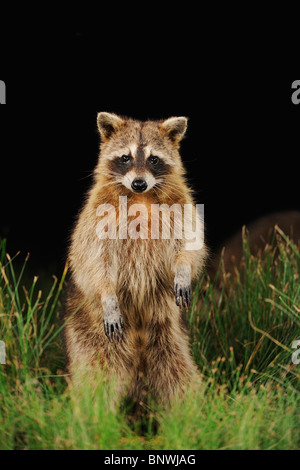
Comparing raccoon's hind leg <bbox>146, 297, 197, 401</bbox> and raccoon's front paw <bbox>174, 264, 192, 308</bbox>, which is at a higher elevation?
raccoon's front paw <bbox>174, 264, 192, 308</bbox>

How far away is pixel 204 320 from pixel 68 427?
Result: 7.00 ft

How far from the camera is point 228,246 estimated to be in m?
7.70

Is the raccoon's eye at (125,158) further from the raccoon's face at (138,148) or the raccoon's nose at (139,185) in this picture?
the raccoon's nose at (139,185)

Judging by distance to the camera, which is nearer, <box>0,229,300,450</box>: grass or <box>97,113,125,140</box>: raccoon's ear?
<box>0,229,300,450</box>: grass

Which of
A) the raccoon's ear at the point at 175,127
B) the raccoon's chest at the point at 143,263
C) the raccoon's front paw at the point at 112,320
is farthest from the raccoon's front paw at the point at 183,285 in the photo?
the raccoon's ear at the point at 175,127

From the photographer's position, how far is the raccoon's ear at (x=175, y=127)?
4613 millimetres

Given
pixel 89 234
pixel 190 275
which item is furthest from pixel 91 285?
pixel 190 275

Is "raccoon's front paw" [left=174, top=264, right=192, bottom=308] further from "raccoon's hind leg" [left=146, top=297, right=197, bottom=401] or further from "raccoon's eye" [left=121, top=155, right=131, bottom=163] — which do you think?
"raccoon's eye" [left=121, top=155, right=131, bottom=163]

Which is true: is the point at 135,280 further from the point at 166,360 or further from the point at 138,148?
the point at 138,148

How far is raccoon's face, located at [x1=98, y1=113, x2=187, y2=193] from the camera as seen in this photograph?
445 cm

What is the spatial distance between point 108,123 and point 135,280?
1.04 m

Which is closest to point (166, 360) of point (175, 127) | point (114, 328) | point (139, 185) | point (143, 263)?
point (114, 328)

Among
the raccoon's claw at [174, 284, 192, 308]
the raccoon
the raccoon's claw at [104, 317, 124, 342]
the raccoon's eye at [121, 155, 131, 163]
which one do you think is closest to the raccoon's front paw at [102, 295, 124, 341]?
the raccoon's claw at [104, 317, 124, 342]

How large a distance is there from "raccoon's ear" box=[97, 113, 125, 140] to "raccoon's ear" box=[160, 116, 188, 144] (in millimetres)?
288
